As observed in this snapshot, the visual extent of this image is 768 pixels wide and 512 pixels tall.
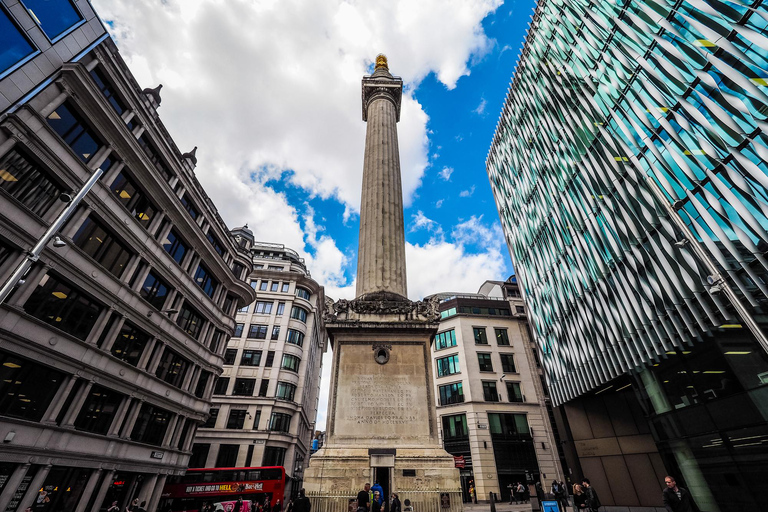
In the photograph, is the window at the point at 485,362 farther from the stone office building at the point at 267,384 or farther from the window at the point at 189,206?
the window at the point at 189,206

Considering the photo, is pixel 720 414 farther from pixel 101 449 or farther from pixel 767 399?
pixel 101 449

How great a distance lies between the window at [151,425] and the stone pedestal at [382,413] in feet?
57.1

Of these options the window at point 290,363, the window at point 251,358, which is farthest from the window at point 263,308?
the window at point 290,363

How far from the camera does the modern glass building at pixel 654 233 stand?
15438 mm

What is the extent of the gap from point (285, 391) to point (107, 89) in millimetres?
35796

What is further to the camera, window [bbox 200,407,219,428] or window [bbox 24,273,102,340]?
window [bbox 200,407,219,428]

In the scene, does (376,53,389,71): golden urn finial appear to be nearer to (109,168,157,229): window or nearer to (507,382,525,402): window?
(109,168,157,229): window

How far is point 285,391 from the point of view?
146 feet

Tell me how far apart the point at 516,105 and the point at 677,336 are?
2512 centimetres

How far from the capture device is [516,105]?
3541 cm

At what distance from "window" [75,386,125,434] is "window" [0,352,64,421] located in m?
2.24

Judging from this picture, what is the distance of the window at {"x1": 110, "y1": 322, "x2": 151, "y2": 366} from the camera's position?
2148 centimetres

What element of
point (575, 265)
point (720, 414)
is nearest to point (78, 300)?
point (575, 265)

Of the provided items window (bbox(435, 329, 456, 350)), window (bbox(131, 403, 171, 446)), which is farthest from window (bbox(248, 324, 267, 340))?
window (bbox(435, 329, 456, 350))
